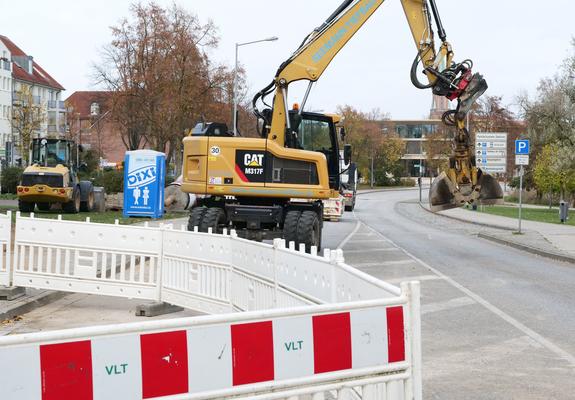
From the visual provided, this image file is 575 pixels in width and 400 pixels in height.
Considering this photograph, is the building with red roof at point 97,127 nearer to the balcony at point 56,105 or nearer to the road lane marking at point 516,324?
the balcony at point 56,105

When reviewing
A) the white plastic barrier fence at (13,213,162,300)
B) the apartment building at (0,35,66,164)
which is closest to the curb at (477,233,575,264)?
the white plastic barrier fence at (13,213,162,300)

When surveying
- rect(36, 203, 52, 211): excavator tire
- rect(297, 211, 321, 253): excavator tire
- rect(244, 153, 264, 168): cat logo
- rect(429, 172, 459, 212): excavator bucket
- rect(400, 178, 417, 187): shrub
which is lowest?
rect(400, 178, 417, 187): shrub

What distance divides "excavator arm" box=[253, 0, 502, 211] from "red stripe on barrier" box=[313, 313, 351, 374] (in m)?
14.1

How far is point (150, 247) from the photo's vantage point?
441 inches

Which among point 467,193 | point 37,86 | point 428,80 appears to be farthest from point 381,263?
point 37,86

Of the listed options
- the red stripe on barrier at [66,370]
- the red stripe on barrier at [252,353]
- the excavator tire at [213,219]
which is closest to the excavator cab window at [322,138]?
the excavator tire at [213,219]

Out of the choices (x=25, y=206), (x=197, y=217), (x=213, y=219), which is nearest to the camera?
(x=213, y=219)

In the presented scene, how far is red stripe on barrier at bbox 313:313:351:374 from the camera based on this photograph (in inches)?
172

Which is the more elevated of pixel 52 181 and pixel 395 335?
pixel 395 335

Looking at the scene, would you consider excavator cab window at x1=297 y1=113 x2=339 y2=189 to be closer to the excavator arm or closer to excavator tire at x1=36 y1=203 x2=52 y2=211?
the excavator arm

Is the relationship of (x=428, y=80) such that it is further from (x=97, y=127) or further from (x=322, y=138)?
(x=97, y=127)

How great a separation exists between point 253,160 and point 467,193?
5.69 metres

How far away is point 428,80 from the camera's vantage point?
20688 mm

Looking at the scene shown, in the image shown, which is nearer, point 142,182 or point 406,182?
point 142,182
